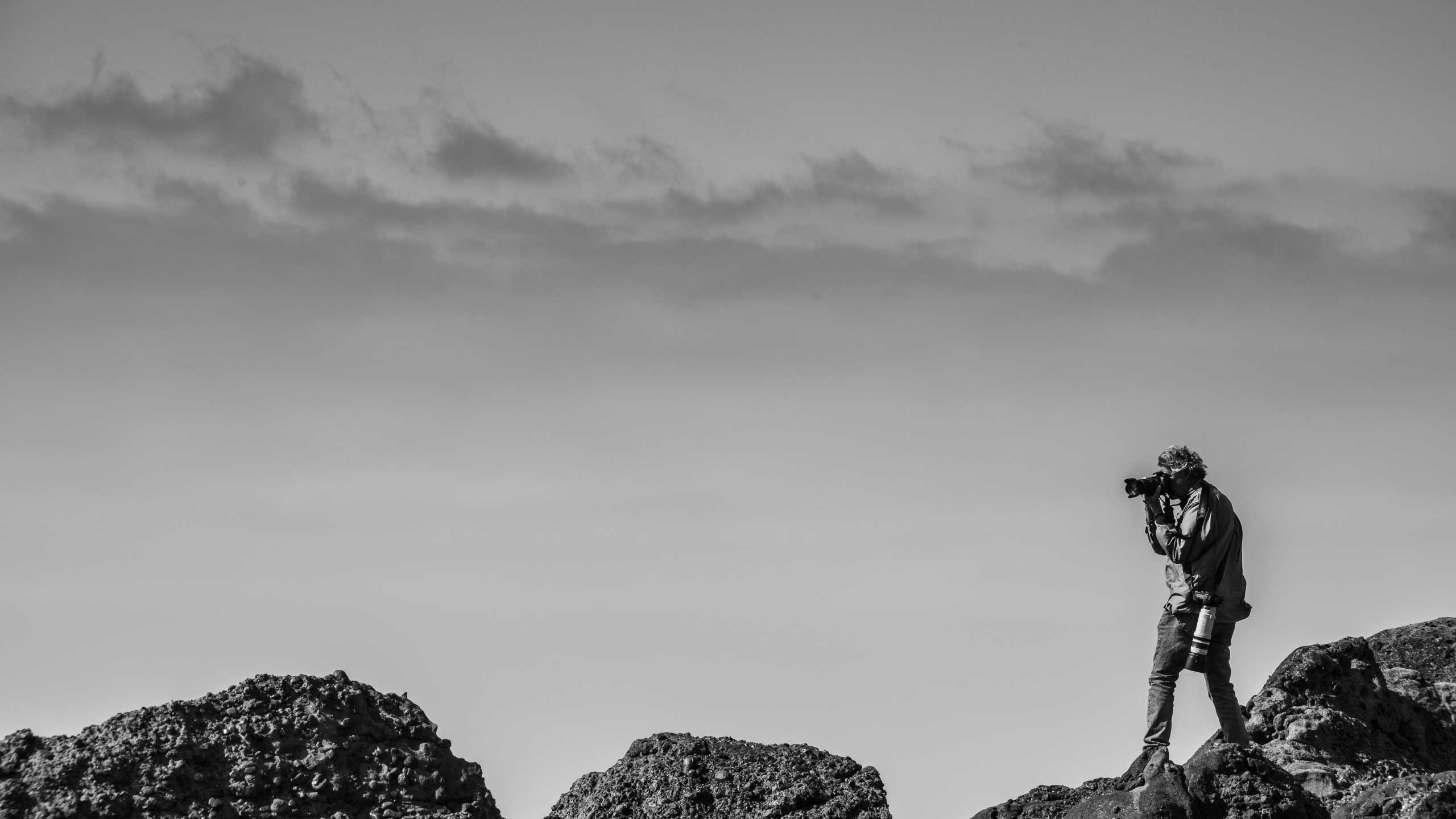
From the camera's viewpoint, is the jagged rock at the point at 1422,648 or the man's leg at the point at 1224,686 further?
the jagged rock at the point at 1422,648

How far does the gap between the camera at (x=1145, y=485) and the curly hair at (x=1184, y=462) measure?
0.41 ft

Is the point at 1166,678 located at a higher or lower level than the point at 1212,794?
higher

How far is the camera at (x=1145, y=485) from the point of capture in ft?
45.1

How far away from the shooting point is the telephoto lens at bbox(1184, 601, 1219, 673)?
44.3ft

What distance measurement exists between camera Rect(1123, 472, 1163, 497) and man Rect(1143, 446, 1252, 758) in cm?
3

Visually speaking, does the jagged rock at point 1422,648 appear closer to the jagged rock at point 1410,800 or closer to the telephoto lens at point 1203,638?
the telephoto lens at point 1203,638

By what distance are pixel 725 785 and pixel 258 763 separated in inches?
148

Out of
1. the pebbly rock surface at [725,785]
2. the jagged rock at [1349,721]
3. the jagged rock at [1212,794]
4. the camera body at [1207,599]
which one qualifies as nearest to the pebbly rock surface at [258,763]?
the pebbly rock surface at [725,785]

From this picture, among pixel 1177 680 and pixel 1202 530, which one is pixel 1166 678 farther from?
pixel 1202 530

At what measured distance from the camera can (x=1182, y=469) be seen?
13.7 metres

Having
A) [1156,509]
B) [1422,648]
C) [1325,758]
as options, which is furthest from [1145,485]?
[1422,648]

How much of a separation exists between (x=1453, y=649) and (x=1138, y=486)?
551 centimetres

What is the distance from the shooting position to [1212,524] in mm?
13531

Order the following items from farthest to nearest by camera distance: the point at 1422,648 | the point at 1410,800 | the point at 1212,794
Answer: the point at 1422,648
the point at 1410,800
the point at 1212,794
